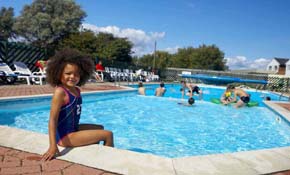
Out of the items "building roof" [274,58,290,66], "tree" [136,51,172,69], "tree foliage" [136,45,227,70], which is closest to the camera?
"tree foliage" [136,45,227,70]

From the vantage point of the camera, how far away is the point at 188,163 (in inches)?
102

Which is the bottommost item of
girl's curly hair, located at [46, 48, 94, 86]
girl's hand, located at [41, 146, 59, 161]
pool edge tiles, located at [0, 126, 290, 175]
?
pool edge tiles, located at [0, 126, 290, 175]

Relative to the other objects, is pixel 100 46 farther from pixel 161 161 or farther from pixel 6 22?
pixel 161 161

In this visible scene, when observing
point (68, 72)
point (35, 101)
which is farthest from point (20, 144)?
point (35, 101)

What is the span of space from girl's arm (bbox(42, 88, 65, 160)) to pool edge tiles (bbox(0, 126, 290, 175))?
0.13 meters

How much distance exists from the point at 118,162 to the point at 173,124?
4.90 metres

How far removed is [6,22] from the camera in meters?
38.8

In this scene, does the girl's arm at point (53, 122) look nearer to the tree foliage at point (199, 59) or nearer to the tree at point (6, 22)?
the tree at point (6, 22)

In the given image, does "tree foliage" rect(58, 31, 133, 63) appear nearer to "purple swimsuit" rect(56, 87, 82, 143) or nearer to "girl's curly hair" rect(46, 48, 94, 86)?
"girl's curly hair" rect(46, 48, 94, 86)

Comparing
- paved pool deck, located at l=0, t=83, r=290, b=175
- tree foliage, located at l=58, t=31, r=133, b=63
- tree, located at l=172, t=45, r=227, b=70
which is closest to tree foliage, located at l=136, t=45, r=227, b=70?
tree, located at l=172, t=45, r=227, b=70

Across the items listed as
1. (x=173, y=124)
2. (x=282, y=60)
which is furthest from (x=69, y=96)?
(x=282, y=60)

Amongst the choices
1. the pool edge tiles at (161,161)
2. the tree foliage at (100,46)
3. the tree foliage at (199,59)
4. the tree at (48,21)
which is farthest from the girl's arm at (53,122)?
the tree foliage at (199,59)

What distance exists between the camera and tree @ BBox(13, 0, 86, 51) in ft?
106

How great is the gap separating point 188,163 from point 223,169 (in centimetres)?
33
